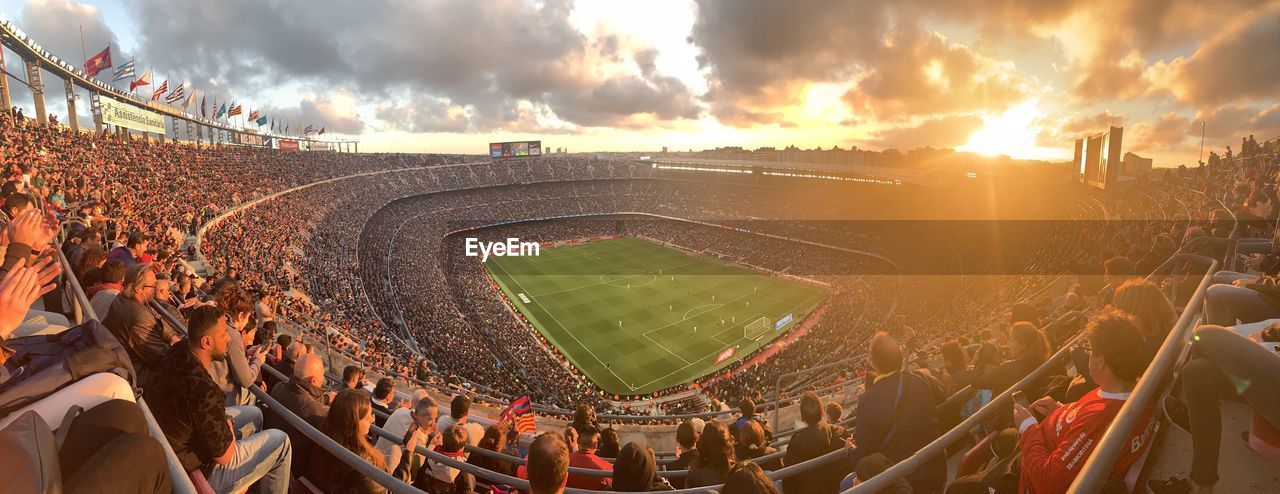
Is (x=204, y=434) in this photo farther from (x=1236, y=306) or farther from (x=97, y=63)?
(x=97, y=63)

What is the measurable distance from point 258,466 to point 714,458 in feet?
9.07

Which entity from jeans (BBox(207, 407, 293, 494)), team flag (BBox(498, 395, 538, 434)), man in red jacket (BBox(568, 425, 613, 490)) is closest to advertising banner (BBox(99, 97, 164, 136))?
team flag (BBox(498, 395, 538, 434))

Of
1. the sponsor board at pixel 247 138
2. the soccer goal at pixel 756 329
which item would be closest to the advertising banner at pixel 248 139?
the sponsor board at pixel 247 138

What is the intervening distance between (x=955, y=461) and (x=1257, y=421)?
234 cm

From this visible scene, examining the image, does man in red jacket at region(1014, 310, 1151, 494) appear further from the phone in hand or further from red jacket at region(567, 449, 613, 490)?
red jacket at region(567, 449, 613, 490)

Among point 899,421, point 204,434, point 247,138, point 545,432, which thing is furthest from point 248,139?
point 899,421

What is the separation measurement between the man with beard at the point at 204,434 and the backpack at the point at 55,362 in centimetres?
25

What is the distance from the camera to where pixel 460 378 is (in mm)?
20062

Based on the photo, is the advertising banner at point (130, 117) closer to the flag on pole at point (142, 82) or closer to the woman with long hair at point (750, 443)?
the flag on pole at point (142, 82)

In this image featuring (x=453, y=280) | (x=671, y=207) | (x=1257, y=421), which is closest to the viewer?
(x=1257, y=421)

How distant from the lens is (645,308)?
113 feet

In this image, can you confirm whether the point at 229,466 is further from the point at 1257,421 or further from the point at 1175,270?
the point at 1175,270

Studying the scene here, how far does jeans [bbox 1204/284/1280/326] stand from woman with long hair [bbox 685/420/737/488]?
328 centimetres

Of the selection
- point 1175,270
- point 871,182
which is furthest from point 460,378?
point 871,182
